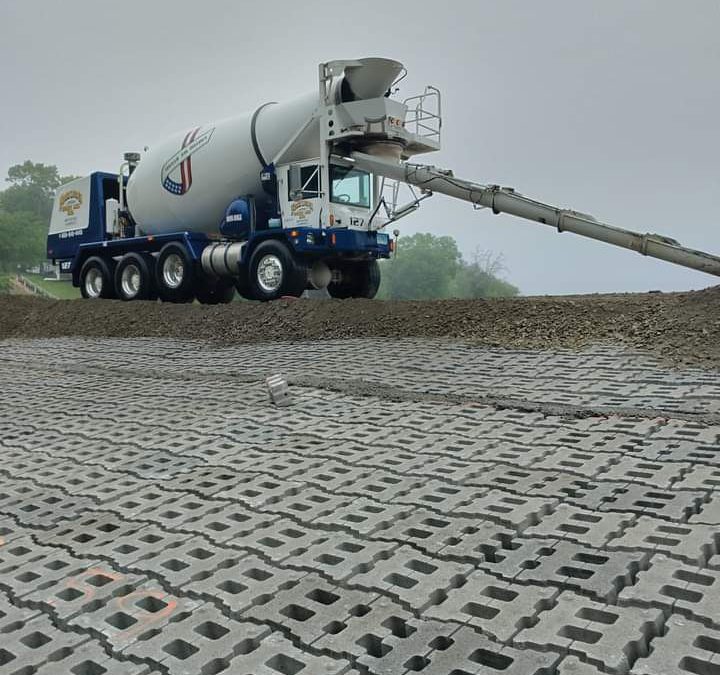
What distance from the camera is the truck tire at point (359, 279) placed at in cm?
1310

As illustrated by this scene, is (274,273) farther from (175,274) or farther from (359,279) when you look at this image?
(175,274)

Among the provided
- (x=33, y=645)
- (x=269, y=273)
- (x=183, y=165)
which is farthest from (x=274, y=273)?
(x=33, y=645)

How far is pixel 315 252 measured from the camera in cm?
1145

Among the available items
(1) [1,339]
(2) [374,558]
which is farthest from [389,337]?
(1) [1,339]

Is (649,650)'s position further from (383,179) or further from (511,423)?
(383,179)

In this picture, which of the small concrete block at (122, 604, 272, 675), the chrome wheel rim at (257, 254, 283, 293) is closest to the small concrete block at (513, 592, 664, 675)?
the small concrete block at (122, 604, 272, 675)

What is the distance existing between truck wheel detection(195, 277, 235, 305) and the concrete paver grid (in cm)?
801

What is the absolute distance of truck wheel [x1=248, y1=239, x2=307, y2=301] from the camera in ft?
37.6

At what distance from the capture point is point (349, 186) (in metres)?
11.7

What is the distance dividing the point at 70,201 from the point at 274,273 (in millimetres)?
6982

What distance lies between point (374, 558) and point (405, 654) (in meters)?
0.65

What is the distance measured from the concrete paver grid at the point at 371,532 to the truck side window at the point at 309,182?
6380 millimetres

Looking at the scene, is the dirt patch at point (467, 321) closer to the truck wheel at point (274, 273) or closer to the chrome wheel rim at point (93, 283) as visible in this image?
the truck wheel at point (274, 273)

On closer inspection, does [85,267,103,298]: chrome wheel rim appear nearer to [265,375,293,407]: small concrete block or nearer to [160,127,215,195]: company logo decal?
[160,127,215,195]: company logo decal
